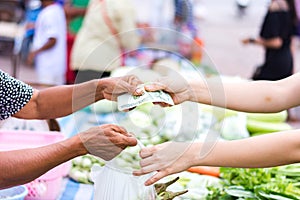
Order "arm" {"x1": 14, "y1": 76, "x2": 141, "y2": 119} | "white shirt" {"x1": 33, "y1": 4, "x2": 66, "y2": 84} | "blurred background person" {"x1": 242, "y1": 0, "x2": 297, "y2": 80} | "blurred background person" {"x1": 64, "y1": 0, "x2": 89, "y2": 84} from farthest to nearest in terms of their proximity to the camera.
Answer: "blurred background person" {"x1": 64, "y1": 0, "x2": 89, "y2": 84} < "blurred background person" {"x1": 242, "y1": 0, "x2": 297, "y2": 80} < "white shirt" {"x1": 33, "y1": 4, "x2": 66, "y2": 84} < "arm" {"x1": 14, "y1": 76, "x2": 141, "y2": 119}

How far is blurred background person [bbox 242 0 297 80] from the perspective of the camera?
4.59m

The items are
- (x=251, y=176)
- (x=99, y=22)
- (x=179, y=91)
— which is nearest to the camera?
(x=179, y=91)

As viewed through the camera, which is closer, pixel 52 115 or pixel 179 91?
pixel 179 91

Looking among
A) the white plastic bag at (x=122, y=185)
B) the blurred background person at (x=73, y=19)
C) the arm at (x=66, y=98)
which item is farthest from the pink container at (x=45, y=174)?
the blurred background person at (x=73, y=19)

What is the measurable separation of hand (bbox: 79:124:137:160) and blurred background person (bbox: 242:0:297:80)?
331cm

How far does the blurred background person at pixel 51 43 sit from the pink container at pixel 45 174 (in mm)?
2027

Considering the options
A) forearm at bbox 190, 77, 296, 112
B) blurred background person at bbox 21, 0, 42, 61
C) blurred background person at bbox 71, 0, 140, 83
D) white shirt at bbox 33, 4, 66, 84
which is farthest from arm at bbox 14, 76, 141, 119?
blurred background person at bbox 21, 0, 42, 61

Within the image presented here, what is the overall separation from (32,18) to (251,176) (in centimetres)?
396

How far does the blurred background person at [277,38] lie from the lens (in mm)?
4594

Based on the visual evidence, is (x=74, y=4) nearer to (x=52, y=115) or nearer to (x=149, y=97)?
(x=52, y=115)

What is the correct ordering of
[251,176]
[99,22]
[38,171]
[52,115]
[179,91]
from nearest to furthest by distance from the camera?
[38,171], [179,91], [52,115], [251,176], [99,22]

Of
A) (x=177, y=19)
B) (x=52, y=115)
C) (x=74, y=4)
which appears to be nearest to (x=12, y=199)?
(x=52, y=115)

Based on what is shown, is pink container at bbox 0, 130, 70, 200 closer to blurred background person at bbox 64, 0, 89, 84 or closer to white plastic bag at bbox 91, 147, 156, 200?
white plastic bag at bbox 91, 147, 156, 200

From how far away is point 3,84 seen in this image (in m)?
1.70
